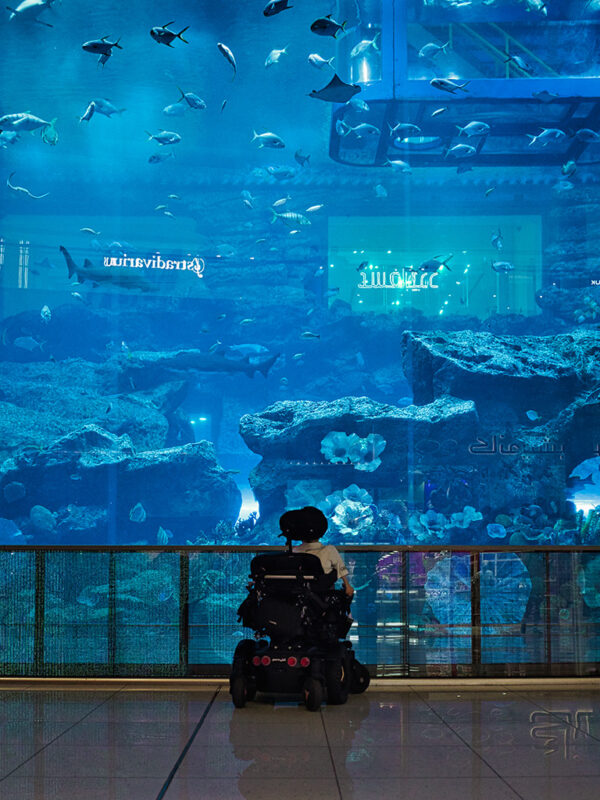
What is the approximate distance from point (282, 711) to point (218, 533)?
2210cm

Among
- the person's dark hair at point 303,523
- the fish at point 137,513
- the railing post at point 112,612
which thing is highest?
the person's dark hair at point 303,523

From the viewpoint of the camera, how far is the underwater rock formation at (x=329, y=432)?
2458 centimetres

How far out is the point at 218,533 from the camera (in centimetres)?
2659

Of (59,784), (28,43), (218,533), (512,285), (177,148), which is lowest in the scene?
(218,533)

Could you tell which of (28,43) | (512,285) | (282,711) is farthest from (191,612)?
(28,43)

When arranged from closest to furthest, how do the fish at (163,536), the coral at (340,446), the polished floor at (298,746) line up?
the polished floor at (298,746)
the coral at (340,446)
the fish at (163,536)

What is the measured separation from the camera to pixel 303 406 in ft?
83.3

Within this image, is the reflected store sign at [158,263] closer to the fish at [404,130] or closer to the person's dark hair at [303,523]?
the fish at [404,130]

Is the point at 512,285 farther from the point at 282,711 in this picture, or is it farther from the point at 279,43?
the point at 282,711

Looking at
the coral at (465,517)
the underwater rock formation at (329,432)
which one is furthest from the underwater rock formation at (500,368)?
the coral at (465,517)

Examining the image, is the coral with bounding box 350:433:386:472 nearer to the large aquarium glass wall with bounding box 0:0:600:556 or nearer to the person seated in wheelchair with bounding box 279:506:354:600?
the large aquarium glass wall with bounding box 0:0:600:556

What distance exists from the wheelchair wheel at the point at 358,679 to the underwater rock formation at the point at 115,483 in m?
22.4

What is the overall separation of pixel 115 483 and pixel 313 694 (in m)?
24.6

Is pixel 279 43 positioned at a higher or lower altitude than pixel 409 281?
higher
